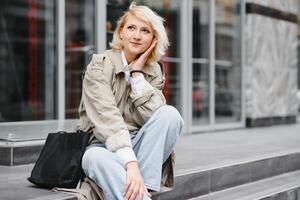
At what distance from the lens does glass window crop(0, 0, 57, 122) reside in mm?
9125

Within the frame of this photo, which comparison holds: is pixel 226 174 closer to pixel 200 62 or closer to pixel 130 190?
pixel 130 190

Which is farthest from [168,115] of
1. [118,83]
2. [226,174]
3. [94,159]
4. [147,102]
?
[226,174]

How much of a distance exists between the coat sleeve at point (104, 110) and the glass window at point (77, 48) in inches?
155

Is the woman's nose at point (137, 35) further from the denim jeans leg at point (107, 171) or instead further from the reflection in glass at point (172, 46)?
the reflection in glass at point (172, 46)

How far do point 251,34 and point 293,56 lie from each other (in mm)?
1774

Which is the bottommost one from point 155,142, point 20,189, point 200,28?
point 20,189

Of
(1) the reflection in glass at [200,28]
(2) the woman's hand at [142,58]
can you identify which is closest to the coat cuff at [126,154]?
(2) the woman's hand at [142,58]

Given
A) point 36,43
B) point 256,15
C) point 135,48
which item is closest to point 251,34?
point 256,15

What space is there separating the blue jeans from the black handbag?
7cm

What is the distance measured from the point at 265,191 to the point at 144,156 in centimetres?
168

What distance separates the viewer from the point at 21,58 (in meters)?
11.0

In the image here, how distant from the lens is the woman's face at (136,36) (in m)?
3.23

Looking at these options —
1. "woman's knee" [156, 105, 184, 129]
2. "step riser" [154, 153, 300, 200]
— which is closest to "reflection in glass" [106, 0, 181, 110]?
"step riser" [154, 153, 300, 200]

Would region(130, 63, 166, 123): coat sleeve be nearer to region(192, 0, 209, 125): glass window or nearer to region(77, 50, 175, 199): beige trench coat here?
region(77, 50, 175, 199): beige trench coat
